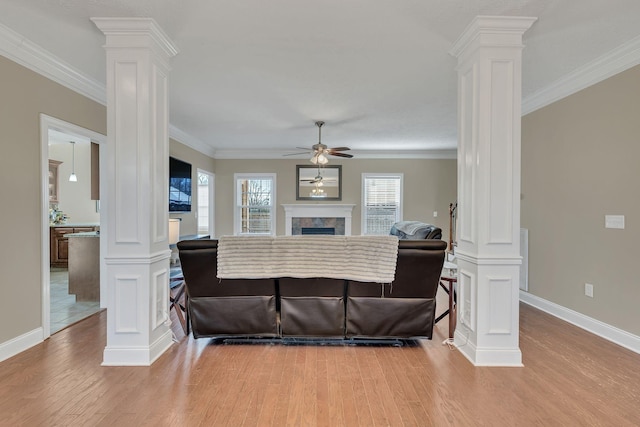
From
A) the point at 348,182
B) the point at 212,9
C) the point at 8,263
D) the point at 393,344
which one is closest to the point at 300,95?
the point at 212,9

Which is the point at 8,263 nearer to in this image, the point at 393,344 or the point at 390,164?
the point at 393,344

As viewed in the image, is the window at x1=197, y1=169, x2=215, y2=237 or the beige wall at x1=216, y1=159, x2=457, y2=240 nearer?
the window at x1=197, y1=169, x2=215, y2=237

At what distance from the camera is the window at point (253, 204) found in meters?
7.93

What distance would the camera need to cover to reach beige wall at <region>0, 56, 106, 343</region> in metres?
2.67

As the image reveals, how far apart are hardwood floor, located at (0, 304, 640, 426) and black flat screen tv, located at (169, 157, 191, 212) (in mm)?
3088

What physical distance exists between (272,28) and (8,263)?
2.84 meters

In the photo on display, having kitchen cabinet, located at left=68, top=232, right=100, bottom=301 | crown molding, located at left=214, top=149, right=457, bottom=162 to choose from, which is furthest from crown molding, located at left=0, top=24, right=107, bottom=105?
crown molding, located at left=214, top=149, right=457, bottom=162

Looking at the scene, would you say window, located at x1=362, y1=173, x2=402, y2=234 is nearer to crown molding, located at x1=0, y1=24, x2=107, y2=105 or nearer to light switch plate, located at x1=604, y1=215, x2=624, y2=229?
light switch plate, located at x1=604, y1=215, x2=624, y2=229

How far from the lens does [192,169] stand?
6605 mm

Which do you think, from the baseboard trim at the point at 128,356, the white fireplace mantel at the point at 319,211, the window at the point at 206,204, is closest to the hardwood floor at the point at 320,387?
the baseboard trim at the point at 128,356

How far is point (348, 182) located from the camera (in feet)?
25.7

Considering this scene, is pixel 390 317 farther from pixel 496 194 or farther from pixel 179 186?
pixel 179 186

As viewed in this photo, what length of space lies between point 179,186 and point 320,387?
4.77 metres

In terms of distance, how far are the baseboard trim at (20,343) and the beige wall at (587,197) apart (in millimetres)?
5188
